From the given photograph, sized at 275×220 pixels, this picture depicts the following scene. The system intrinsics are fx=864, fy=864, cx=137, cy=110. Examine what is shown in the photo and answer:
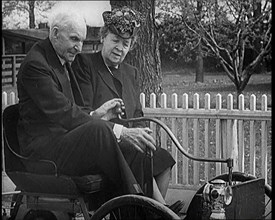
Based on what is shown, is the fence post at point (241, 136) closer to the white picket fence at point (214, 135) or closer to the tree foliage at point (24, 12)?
the white picket fence at point (214, 135)

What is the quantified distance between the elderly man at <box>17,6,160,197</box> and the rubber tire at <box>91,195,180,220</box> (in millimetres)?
197

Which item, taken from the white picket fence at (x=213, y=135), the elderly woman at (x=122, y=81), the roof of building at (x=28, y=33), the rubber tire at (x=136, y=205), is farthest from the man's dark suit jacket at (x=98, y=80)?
the rubber tire at (x=136, y=205)

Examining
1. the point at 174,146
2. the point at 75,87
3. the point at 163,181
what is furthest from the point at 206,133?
the point at 75,87

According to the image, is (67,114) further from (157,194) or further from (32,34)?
(157,194)

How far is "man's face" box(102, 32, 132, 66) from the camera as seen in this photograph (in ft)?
15.3

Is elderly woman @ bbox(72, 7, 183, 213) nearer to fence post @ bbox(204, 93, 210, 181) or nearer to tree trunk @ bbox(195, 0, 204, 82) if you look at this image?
fence post @ bbox(204, 93, 210, 181)

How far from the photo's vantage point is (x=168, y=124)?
4.73 m

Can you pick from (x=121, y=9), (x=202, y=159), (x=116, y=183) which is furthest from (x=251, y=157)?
(x=121, y=9)

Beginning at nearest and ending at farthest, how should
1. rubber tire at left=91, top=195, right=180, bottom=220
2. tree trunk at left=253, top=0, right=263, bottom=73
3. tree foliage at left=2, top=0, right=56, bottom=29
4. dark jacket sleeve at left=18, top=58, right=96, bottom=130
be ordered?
1. rubber tire at left=91, top=195, right=180, bottom=220
2. tree trunk at left=253, top=0, right=263, bottom=73
3. dark jacket sleeve at left=18, top=58, right=96, bottom=130
4. tree foliage at left=2, top=0, right=56, bottom=29

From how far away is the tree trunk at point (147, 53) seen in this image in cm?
470

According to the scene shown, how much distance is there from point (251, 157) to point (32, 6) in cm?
149

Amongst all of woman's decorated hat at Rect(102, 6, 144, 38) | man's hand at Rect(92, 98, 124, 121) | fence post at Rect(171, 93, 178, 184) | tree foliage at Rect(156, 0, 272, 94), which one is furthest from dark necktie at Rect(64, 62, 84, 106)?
Answer: tree foliage at Rect(156, 0, 272, 94)

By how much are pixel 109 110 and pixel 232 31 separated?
0.79 metres

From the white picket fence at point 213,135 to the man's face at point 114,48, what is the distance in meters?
0.25
